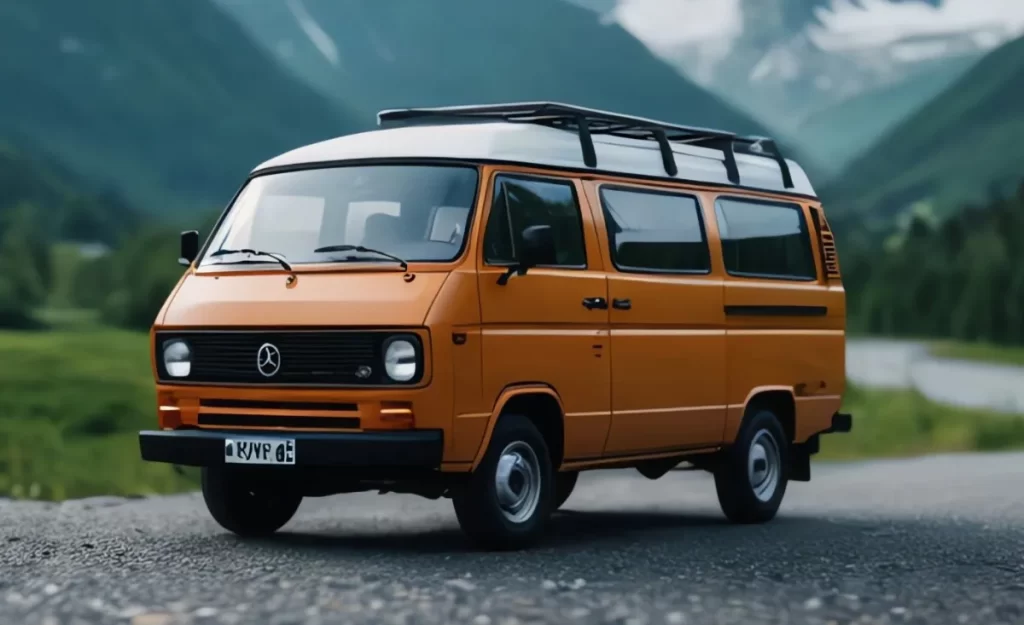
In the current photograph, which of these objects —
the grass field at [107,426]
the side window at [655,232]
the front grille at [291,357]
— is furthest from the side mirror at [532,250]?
the grass field at [107,426]

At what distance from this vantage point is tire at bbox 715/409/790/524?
11.8 meters

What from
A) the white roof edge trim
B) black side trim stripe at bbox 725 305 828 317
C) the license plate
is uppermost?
the white roof edge trim

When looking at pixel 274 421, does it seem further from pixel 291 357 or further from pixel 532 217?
pixel 532 217

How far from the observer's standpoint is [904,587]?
26.1 ft

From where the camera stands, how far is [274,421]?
353 inches

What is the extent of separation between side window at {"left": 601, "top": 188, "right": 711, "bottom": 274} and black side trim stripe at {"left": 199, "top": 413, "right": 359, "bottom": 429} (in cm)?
226

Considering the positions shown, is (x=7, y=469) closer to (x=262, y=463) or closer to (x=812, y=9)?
(x=262, y=463)

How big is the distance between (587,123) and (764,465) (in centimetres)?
331

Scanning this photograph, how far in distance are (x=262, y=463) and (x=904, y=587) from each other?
3.33m

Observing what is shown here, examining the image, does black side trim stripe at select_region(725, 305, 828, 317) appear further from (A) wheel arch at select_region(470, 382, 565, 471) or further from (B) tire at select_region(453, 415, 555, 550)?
(B) tire at select_region(453, 415, 555, 550)

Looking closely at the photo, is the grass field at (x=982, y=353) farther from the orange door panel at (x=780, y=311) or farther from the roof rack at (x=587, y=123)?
the roof rack at (x=587, y=123)

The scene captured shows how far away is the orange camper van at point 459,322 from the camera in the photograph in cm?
872

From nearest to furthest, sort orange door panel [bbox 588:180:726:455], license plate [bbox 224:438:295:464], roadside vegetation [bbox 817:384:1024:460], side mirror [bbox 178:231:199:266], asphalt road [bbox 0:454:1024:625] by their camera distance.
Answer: asphalt road [bbox 0:454:1024:625] < license plate [bbox 224:438:295:464] < side mirror [bbox 178:231:199:266] < orange door panel [bbox 588:180:726:455] < roadside vegetation [bbox 817:384:1024:460]

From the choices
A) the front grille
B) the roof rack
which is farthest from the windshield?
the roof rack
